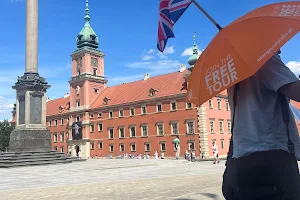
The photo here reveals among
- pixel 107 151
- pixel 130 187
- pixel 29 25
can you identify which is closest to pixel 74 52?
pixel 107 151

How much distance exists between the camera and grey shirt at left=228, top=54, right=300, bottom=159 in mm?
1959

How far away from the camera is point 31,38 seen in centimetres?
2142

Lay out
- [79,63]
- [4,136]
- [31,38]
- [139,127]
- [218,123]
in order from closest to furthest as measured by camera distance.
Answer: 1. [31,38]
2. [218,123]
3. [139,127]
4. [4,136]
5. [79,63]

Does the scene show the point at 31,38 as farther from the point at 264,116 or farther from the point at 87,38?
the point at 87,38

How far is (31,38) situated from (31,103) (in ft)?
14.9

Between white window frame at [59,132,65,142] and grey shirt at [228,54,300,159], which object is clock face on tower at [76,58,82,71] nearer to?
white window frame at [59,132,65,142]

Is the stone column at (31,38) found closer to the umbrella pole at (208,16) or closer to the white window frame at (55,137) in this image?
the umbrella pole at (208,16)

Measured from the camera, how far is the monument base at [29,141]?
1967 cm

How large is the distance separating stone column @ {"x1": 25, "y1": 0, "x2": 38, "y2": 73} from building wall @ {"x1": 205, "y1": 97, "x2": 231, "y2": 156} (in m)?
26.4

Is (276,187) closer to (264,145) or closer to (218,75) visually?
(264,145)

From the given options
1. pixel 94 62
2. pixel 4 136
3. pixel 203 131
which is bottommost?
pixel 203 131

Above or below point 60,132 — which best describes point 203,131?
below

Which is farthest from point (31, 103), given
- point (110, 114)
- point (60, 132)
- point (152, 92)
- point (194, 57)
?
point (60, 132)

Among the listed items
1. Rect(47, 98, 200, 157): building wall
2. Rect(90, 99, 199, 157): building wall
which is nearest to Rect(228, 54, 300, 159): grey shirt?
Rect(47, 98, 200, 157): building wall
